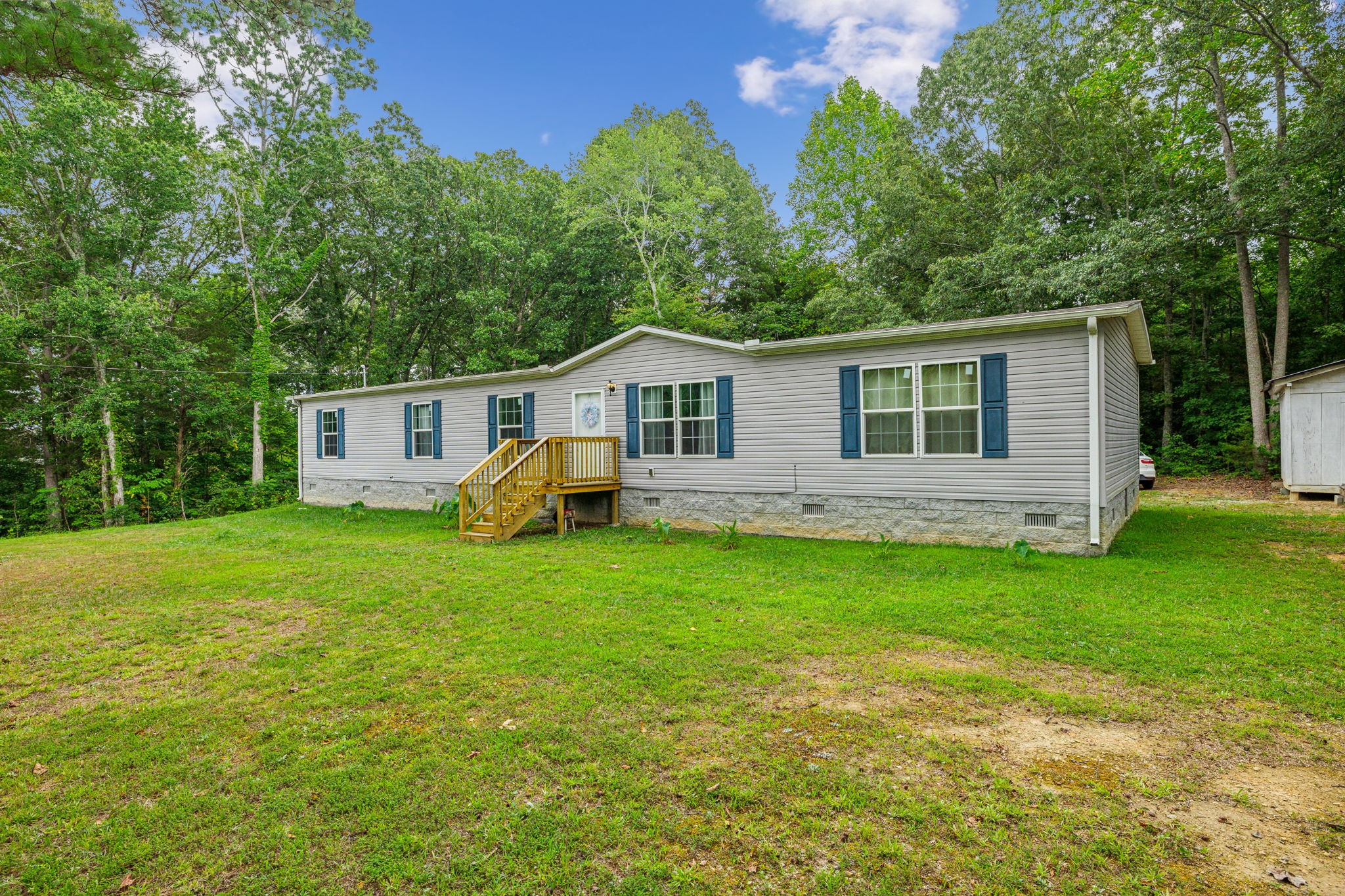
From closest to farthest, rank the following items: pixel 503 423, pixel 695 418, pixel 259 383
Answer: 1. pixel 695 418
2. pixel 503 423
3. pixel 259 383

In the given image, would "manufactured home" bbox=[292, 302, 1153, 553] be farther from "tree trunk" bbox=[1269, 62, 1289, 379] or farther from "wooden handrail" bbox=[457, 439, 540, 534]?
"tree trunk" bbox=[1269, 62, 1289, 379]

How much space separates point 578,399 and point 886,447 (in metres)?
→ 6.19

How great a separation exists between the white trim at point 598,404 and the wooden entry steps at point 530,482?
1.42 ft

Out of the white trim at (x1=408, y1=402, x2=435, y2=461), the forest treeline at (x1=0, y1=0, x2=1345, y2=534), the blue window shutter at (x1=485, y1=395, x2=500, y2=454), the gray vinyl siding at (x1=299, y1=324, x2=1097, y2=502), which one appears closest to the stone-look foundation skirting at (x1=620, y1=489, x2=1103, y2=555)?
the gray vinyl siding at (x1=299, y1=324, x2=1097, y2=502)

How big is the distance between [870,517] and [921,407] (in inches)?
71.7

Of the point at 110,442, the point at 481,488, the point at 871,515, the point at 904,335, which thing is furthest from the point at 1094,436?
the point at 110,442

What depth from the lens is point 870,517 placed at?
31.0 feet

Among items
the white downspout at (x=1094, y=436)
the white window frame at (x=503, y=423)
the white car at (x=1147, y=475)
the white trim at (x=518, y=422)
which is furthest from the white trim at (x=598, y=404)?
the white car at (x=1147, y=475)

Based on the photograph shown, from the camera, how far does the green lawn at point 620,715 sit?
2406mm

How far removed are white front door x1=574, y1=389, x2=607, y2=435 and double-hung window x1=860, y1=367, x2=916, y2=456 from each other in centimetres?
515

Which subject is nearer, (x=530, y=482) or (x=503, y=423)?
(x=530, y=482)

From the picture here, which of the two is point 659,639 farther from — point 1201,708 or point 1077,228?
point 1077,228

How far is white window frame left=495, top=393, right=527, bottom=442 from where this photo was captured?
43.5ft

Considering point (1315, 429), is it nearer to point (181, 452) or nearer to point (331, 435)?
point (331, 435)
